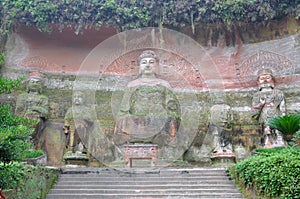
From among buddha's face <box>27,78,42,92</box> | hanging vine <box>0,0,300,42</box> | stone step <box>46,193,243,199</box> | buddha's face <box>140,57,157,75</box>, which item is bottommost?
stone step <box>46,193,243,199</box>

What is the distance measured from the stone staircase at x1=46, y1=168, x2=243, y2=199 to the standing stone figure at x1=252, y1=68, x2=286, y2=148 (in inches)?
123

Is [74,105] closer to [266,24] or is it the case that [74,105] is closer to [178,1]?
[178,1]

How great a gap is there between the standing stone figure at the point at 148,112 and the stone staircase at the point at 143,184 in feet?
8.08

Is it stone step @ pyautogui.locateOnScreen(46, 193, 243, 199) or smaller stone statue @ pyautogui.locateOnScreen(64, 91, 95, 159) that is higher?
smaller stone statue @ pyautogui.locateOnScreen(64, 91, 95, 159)

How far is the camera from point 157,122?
10812mm

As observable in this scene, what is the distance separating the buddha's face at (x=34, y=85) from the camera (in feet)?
39.3

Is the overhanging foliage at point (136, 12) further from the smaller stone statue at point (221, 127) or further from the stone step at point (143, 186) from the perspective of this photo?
the stone step at point (143, 186)

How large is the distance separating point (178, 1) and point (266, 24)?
11.1ft

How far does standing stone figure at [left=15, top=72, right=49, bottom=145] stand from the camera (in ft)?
36.5

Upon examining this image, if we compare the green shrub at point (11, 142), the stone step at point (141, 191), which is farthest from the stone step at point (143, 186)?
the green shrub at point (11, 142)

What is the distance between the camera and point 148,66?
12.4m

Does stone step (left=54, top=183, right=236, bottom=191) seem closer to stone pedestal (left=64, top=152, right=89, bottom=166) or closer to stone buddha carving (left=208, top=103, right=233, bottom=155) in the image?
stone pedestal (left=64, top=152, right=89, bottom=166)

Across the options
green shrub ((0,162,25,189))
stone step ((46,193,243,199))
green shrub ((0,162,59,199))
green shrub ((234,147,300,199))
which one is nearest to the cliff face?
green shrub ((0,162,59,199))

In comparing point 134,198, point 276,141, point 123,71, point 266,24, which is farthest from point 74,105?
point 266,24
